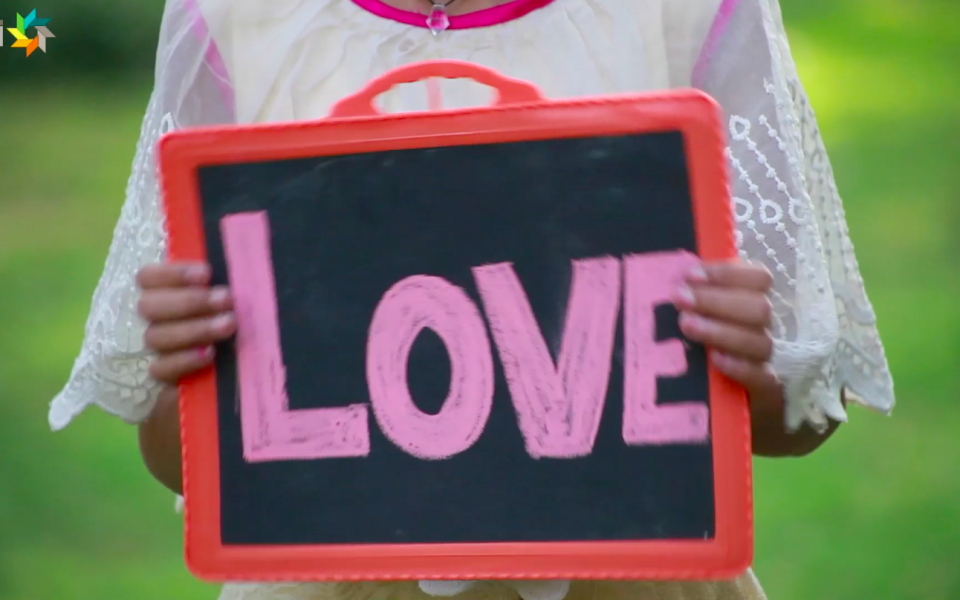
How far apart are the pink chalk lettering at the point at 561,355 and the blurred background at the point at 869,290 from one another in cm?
173

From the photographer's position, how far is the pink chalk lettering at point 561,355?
75 cm

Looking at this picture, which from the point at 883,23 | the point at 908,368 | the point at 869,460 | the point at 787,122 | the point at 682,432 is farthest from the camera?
the point at 883,23

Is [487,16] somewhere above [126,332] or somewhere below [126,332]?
above

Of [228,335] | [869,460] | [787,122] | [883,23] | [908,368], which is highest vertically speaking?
[883,23]

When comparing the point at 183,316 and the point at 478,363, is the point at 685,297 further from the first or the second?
the point at 183,316

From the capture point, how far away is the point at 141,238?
36.3 inches

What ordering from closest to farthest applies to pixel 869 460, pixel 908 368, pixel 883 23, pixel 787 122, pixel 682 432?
pixel 682 432 < pixel 787 122 < pixel 869 460 < pixel 908 368 < pixel 883 23

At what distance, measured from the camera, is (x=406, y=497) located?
2.55 feet

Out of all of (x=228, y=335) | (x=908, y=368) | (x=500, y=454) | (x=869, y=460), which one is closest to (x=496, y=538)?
(x=500, y=454)

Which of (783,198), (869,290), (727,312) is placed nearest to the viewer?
(727,312)

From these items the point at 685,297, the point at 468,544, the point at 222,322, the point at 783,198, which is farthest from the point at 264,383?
the point at 783,198

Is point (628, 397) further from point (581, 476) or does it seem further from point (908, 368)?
point (908, 368)

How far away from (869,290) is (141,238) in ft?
8.75

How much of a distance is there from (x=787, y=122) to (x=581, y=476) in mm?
310
